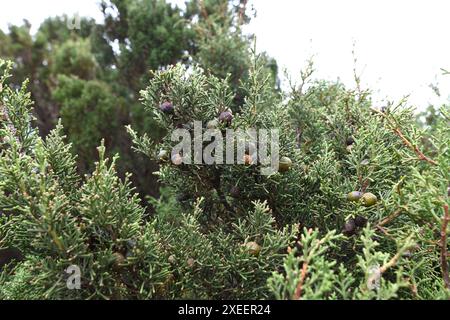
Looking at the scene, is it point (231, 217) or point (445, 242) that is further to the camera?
point (231, 217)

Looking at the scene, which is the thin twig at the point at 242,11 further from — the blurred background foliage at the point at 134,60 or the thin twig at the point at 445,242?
the thin twig at the point at 445,242

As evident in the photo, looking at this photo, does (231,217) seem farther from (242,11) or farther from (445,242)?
(242,11)

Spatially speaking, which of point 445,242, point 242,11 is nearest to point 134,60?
point 242,11

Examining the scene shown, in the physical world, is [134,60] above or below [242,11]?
below

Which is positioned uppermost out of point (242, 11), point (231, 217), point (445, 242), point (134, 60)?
point (242, 11)

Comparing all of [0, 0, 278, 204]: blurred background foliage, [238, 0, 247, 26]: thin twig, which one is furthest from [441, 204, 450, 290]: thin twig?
[238, 0, 247, 26]: thin twig

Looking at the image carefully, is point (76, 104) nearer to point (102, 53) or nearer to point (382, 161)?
point (102, 53)

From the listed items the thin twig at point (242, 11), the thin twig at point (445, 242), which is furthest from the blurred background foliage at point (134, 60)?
the thin twig at point (445, 242)

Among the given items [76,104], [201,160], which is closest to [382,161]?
[201,160]

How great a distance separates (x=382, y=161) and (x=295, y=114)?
3.54ft

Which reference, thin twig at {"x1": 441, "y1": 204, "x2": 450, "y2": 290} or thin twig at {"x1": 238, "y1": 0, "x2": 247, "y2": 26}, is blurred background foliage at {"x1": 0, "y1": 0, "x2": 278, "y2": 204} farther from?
thin twig at {"x1": 441, "y1": 204, "x2": 450, "y2": 290}

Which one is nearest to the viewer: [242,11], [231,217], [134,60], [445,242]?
[445,242]

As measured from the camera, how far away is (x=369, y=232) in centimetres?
161
